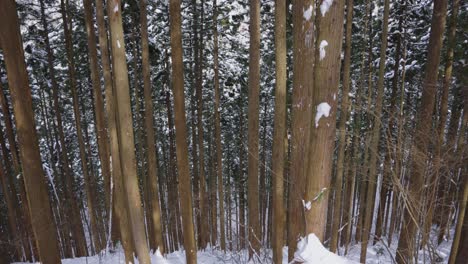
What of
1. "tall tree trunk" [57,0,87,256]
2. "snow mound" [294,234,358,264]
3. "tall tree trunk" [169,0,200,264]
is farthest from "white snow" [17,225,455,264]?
"tall tree trunk" [57,0,87,256]

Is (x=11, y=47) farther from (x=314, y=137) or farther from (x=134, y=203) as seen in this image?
(x=314, y=137)

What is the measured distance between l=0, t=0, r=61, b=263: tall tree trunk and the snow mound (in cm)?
581

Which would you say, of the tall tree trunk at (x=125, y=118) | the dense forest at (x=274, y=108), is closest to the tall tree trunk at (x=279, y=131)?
the dense forest at (x=274, y=108)

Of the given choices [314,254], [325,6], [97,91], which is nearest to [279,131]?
[325,6]

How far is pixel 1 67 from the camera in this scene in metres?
11.9

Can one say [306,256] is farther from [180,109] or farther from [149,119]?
[149,119]

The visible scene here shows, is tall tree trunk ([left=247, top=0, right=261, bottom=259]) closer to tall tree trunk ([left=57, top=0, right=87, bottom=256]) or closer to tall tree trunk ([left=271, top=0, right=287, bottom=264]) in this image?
tall tree trunk ([left=271, top=0, right=287, bottom=264])

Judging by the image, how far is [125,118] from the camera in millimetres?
6711

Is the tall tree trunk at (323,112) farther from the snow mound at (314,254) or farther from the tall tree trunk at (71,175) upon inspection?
the tall tree trunk at (71,175)

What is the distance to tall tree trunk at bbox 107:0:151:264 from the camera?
6.40 meters

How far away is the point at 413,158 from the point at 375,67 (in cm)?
867

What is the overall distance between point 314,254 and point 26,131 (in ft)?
20.5

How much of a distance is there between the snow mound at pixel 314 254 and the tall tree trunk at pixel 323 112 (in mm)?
211

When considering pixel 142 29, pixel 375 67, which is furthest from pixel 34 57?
pixel 375 67
